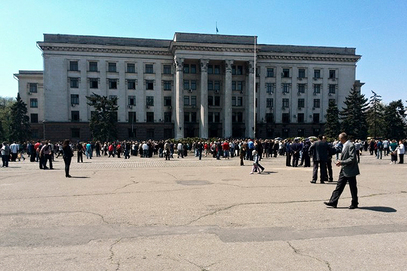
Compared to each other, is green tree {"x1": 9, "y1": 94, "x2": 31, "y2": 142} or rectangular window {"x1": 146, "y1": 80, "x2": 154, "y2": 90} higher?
rectangular window {"x1": 146, "y1": 80, "x2": 154, "y2": 90}

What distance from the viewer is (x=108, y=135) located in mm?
51594

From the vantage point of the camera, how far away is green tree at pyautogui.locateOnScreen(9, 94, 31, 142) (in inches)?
2247

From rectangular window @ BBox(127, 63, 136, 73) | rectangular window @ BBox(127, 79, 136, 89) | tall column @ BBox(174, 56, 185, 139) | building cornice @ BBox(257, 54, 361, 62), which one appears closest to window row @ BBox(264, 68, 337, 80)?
building cornice @ BBox(257, 54, 361, 62)

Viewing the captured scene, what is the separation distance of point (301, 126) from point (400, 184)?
54861 mm

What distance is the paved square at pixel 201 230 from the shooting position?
14.9 ft

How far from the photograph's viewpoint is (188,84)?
61656mm

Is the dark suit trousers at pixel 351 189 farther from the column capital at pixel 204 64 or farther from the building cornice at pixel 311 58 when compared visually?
the building cornice at pixel 311 58

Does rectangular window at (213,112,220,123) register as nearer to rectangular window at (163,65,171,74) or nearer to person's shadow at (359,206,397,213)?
rectangular window at (163,65,171,74)

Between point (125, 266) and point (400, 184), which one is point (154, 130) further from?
point (125, 266)

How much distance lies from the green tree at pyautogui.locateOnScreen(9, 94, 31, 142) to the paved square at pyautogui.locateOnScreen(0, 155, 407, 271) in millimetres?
54876

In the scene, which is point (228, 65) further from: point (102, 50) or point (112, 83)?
point (102, 50)

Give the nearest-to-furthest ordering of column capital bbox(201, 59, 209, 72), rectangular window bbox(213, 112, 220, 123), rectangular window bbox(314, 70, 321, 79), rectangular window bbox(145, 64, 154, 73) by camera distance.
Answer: column capital bbox(201, 59, 209, 72)
rectangular window bbox(145, 64, 154, 73)
rectangular window bbox(213, 112, 220, 123)
rectangular window bbox(314, 70, 321, 79)

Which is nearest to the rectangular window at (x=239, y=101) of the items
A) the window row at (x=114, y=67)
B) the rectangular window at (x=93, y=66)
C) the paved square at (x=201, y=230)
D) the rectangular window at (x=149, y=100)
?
the window row at (x=114, y=67)

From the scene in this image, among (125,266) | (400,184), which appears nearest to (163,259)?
(125,266)
